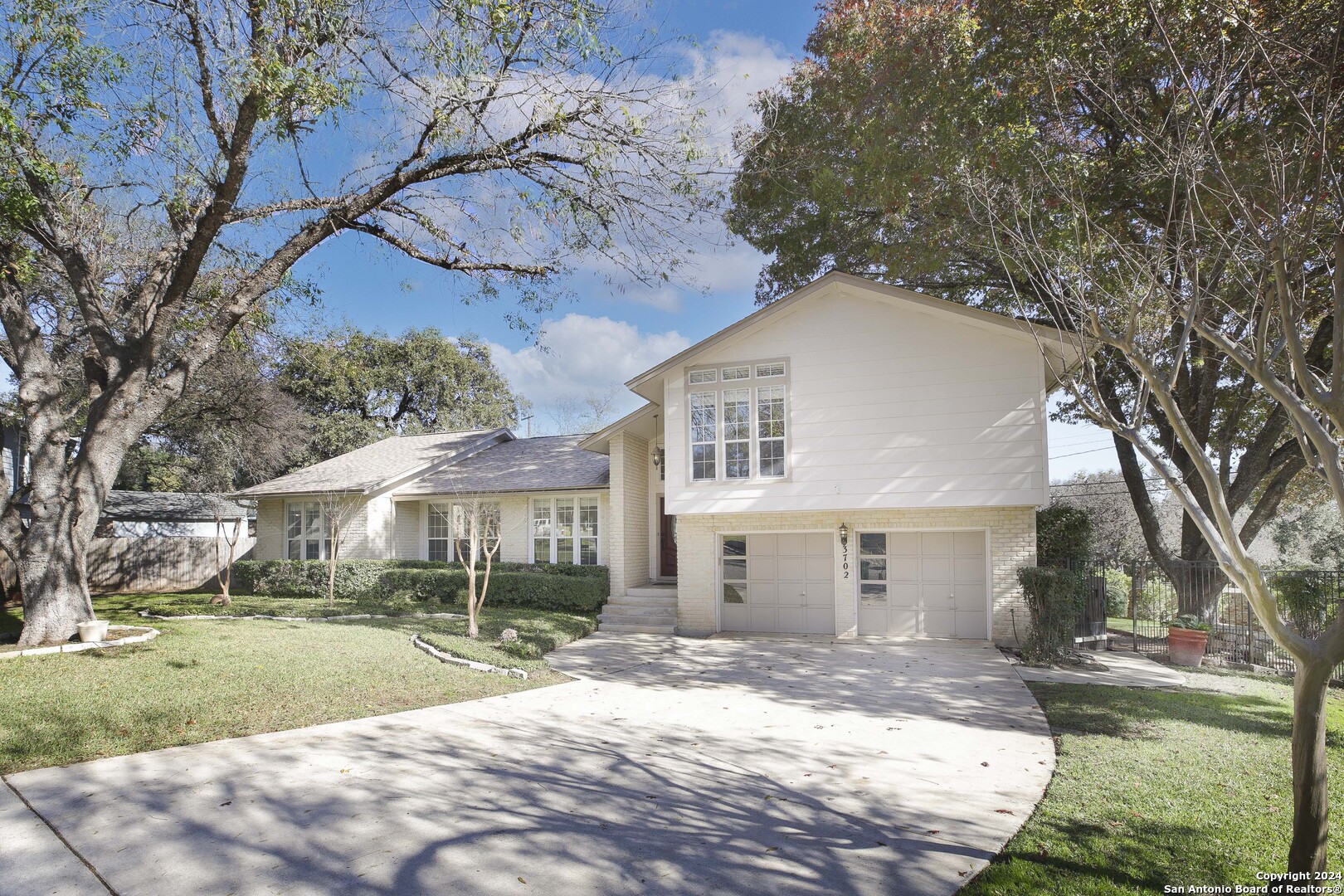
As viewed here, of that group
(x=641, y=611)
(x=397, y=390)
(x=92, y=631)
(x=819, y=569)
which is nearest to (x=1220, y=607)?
(x=819, y=569)

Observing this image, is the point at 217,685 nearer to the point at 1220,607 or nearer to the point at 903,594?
the point at 903,594

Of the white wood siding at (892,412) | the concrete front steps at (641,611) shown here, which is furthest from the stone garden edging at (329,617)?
the white wood siding at (892,412)

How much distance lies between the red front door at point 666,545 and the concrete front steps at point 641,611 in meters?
1.50

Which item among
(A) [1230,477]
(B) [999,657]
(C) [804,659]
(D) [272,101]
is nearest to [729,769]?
(C) [804,659]

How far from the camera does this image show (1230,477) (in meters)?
16.9

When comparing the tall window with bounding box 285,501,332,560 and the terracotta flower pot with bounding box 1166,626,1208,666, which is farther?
the tall window with bounding box 285,501,332,560

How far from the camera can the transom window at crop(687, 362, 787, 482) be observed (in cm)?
1416

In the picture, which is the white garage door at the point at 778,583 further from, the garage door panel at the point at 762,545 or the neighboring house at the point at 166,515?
the neighboring house at the point at 166,515

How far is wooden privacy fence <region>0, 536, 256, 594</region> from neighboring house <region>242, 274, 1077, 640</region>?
12.1 m

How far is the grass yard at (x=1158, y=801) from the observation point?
13.3ft

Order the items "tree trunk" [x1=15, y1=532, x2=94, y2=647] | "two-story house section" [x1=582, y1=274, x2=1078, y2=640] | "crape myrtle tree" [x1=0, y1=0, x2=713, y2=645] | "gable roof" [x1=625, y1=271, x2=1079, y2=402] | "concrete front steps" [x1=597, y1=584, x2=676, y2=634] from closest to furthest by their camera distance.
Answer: "crape myrtle tree" [x1=0, y1=0, x2=713, y2=645] → "tree trunk" [x1=15, y1=532, x2=94, y2=647] → "gable roof" [x1=625, y1=271, x2=1079, y2=402] → "two-story house section" [x1=582, y1=274, x2=1078, y2=640] → "concrete front steps" [x1=597, y1=584, x2=676, y2=634]

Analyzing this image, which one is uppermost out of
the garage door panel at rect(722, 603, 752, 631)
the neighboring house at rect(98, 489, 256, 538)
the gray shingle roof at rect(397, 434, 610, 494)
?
the gray shingle roof at rect(397, 434, 610, 494)

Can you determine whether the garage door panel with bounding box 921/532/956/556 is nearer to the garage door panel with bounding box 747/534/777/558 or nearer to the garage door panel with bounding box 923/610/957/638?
the garage door panel with bounding box 923/610/957/638

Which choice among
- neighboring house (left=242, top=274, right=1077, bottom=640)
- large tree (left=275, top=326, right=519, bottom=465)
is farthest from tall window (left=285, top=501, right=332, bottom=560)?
large tree (left=275, top=326, right=519, bottom=465)
